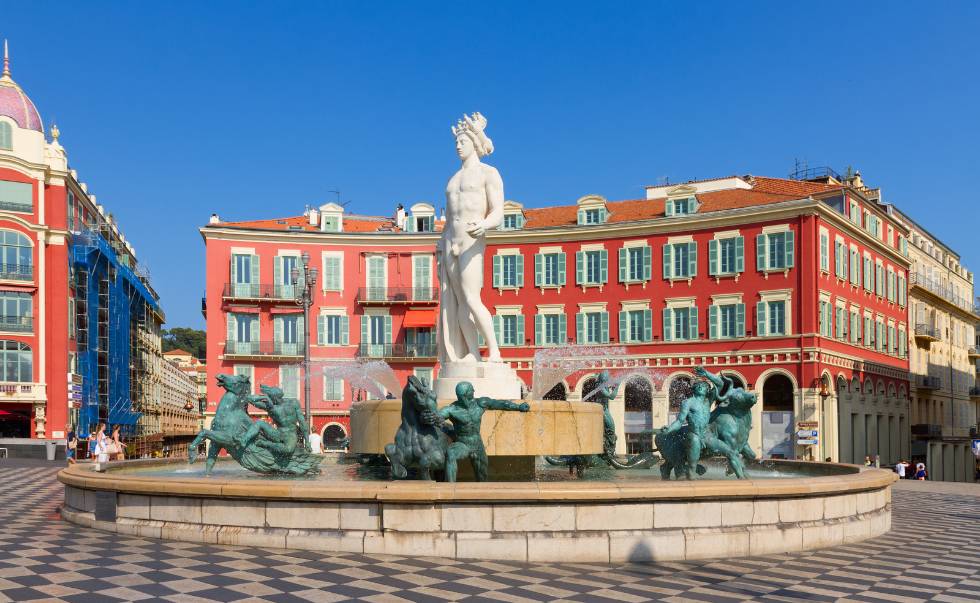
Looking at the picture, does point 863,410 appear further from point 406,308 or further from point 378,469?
point 378,469

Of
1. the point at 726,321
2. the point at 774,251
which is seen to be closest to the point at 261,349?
the point at 726,321

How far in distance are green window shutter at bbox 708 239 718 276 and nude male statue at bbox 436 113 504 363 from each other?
32.7m

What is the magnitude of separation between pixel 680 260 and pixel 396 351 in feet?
50.6

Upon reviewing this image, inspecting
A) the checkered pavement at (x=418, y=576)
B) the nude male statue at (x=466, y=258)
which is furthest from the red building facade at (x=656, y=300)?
the checkered pavement at (x=418, y=576)

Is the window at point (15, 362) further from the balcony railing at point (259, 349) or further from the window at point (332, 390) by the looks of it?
the window at point (332, 390)

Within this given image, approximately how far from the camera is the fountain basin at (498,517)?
9.48 m

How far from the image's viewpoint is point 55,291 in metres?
44.7

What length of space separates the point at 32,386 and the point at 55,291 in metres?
4.72

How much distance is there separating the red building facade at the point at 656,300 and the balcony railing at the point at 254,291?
0.35 feet

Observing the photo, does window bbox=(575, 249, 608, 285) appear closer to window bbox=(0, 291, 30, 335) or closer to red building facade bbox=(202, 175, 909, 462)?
red building facade bbox=(202, 175, 909, 462)

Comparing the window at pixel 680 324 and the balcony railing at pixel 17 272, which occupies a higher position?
the balcony railing at pixel 17 272

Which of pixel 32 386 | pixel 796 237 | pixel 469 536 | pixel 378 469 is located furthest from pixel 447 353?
pixel 32 386

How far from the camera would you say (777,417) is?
42938mm

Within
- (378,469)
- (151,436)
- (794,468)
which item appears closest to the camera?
(378,469)
